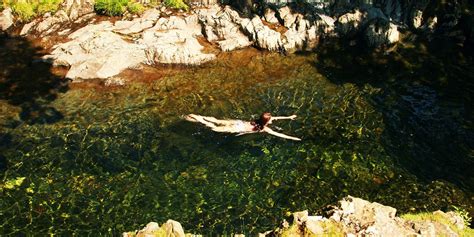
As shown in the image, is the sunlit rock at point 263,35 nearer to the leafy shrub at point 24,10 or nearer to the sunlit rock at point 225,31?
the sunlit rock at point 225,31

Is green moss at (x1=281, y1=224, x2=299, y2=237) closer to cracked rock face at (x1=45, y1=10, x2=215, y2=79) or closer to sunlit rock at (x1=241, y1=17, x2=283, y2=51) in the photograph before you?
cracked rock face at (x1=45, y1=10, x2=215, y2=79)

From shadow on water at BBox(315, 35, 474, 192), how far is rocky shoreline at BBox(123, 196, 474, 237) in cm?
731

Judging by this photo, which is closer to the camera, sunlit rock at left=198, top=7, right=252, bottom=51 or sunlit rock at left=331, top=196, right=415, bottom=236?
sunlit rock at left=331, top=196, right=415, bottom=236

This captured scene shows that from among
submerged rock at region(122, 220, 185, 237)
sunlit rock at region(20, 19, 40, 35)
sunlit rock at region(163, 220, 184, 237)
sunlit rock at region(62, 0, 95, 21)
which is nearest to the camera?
submerged rock at region(122, 220, 185, 237)

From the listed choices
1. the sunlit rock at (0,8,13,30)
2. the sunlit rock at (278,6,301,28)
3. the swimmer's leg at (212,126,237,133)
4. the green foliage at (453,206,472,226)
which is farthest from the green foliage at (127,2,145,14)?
the green foliage at (453,206,472,226)

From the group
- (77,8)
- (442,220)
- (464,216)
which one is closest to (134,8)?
(77,8)

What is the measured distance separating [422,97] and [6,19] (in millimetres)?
30751

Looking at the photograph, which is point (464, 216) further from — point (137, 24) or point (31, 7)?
point (31, 7)

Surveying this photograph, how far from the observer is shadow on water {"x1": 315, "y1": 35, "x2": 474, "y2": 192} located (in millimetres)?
19281

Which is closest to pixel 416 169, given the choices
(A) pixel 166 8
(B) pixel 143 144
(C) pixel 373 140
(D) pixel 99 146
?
(C) pixel 373 140

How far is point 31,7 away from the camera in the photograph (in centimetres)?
3384

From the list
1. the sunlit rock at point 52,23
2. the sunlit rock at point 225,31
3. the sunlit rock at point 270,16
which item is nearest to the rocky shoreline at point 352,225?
the sunlit rock at point 225,31

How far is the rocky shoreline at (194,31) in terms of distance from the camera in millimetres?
28984

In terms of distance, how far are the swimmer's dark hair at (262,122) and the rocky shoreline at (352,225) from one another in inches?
321
